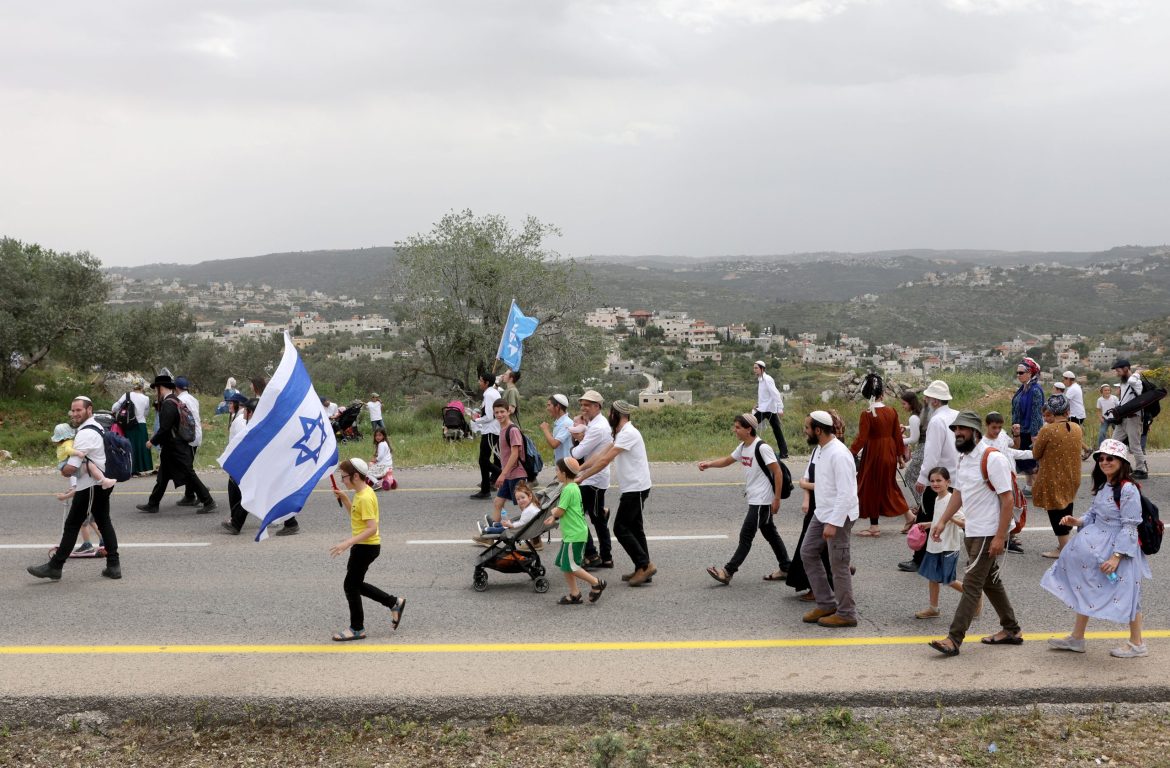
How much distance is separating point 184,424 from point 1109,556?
10.1 metres

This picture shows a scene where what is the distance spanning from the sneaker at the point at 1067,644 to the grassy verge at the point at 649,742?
2.59 ft

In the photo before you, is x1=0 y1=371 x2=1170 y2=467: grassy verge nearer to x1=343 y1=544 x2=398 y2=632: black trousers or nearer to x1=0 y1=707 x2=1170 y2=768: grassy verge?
x1=343 y1=544 x2=398 y2=632: black trousers

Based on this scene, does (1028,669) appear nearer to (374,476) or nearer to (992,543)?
(992,543)

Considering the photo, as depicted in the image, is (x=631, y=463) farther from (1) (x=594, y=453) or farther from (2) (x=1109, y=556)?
(2) (x=1109, y=556)

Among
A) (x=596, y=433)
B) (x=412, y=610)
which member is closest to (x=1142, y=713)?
(x=596, y=433)

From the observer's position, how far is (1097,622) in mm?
7520

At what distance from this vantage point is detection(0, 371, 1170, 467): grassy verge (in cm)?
1691

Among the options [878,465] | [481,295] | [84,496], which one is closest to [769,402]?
[878,465]

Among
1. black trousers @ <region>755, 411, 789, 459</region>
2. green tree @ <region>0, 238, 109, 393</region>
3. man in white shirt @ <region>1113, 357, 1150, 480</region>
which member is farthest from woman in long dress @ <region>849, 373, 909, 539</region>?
green tree @ <region>0, 238, 109, 393</region>

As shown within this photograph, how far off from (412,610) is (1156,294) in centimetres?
11849

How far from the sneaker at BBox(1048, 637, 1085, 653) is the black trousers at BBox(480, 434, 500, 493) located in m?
7.08

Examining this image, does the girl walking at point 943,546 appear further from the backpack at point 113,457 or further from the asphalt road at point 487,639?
the backpack at point 113,457

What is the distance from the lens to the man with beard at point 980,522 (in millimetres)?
6609

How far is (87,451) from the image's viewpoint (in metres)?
8.73
